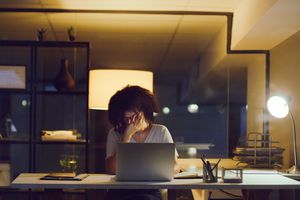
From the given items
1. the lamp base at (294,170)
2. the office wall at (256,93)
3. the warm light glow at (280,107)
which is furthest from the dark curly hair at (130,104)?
the office wall at (256,93)

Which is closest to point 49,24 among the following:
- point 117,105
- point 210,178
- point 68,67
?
point 68,67

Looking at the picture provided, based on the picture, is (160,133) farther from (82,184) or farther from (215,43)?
(215,43)

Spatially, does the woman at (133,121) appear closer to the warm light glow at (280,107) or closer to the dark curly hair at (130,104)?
the dark curly hair at (130,104)

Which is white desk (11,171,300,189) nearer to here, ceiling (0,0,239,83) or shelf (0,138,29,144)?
shelf (0,138,29,144)

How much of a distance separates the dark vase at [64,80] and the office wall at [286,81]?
2.10m

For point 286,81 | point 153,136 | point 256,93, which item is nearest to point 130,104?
point 153,136

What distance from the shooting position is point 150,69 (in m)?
5.73

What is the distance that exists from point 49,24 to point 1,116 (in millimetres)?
1165

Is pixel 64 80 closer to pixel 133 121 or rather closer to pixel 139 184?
pixel 133 121

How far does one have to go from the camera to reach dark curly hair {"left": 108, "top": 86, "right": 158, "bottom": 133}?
12.0 feet

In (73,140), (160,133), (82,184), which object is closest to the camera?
(82,184)

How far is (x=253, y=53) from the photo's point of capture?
542cm

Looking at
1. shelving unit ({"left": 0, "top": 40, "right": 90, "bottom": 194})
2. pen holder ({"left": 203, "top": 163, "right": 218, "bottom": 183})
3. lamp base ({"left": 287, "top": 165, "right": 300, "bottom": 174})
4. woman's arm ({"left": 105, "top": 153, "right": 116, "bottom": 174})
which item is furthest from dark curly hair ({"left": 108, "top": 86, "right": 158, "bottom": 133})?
shelving unit ({"left": 0, "top": 40, "right": 90, "bottom": 194})

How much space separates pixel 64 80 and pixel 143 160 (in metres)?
2.45
